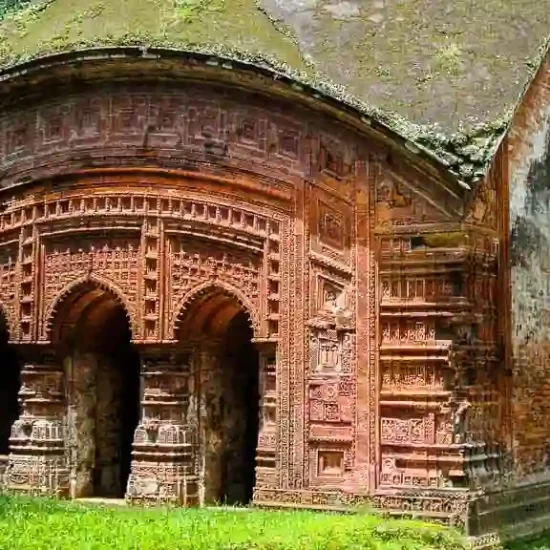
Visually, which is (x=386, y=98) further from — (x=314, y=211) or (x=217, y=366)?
(x=217, y=366)

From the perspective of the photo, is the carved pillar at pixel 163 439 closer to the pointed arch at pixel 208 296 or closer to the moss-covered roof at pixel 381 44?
the pointed arch at pixel 208 296

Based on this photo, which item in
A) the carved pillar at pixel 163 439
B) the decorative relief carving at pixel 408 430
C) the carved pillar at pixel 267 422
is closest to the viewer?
the decorative relief carving at pixel 408 430

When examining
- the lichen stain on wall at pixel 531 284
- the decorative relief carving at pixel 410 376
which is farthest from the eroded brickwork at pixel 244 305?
the lichen stain on wall at pixel 531 284

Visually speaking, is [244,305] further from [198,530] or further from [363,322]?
[198,530]

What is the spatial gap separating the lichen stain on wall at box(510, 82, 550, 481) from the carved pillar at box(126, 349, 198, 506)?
295 centimetres

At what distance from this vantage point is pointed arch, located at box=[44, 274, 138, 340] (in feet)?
34.4

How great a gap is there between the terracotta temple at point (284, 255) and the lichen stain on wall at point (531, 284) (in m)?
0.03

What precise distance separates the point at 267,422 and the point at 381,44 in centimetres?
360

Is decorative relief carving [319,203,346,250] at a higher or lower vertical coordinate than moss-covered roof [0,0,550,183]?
lower

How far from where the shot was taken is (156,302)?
1037 centimetres

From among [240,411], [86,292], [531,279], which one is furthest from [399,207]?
[86,292]

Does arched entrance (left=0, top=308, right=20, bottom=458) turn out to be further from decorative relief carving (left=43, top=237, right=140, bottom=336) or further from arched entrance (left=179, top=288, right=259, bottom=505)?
arched entrance (left=179, top=288, right=259, bottom=505)

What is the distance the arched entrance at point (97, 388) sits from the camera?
1096 cm

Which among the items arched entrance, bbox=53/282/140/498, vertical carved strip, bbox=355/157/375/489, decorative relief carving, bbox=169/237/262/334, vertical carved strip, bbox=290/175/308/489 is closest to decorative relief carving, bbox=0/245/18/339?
arched entrance, bbox=53/282/140/498
